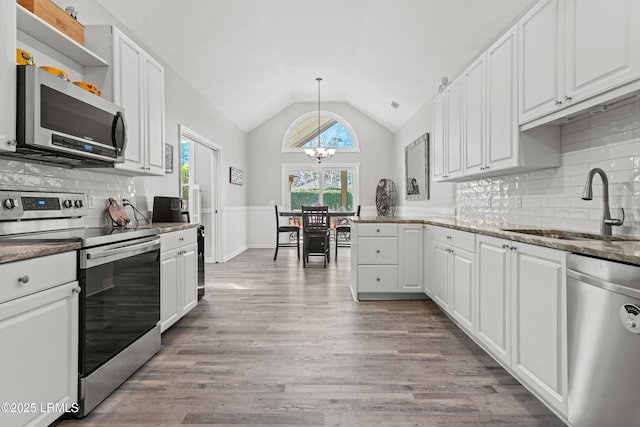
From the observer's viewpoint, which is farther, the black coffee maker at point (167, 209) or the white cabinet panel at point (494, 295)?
the black coffee maker at point (167, 209)

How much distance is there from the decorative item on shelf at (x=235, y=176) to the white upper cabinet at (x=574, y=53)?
211 inches

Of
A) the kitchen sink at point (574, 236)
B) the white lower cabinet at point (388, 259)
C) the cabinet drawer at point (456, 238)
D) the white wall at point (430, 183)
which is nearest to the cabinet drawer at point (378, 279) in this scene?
the white lower cabinet at point (388, 259)

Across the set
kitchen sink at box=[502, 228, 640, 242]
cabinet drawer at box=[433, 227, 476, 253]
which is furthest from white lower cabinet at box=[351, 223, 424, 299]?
kitchen sink at box=[502, 228, 640, 242]

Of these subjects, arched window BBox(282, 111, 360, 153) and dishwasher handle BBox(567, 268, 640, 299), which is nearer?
dishwasher handle BBox(567, 268, 640, 299)

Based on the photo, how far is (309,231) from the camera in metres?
5.91

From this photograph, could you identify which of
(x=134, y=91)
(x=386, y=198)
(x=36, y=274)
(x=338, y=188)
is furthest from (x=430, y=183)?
(x=36, y=274)

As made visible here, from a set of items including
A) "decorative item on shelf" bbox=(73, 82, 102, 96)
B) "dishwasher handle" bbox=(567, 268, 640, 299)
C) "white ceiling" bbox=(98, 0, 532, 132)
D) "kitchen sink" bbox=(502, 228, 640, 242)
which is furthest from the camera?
"white ceiling" bbox=(98, 0, 532, 132)

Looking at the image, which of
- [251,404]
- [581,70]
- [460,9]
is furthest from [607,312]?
[460,9]

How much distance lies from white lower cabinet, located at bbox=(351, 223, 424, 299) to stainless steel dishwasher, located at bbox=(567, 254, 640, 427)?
2.21m

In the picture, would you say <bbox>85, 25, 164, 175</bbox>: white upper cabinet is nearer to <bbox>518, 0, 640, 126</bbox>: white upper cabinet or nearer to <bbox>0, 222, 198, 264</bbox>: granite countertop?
<bbox>0, 222, 198, 264</bbox>: granite countertop

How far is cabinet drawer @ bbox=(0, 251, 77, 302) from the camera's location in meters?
1.26

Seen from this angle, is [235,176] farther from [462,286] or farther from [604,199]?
[604,199]

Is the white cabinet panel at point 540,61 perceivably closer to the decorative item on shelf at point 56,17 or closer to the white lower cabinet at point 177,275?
the white lower cabinet at point 177,275

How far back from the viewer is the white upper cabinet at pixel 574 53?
155 cm
